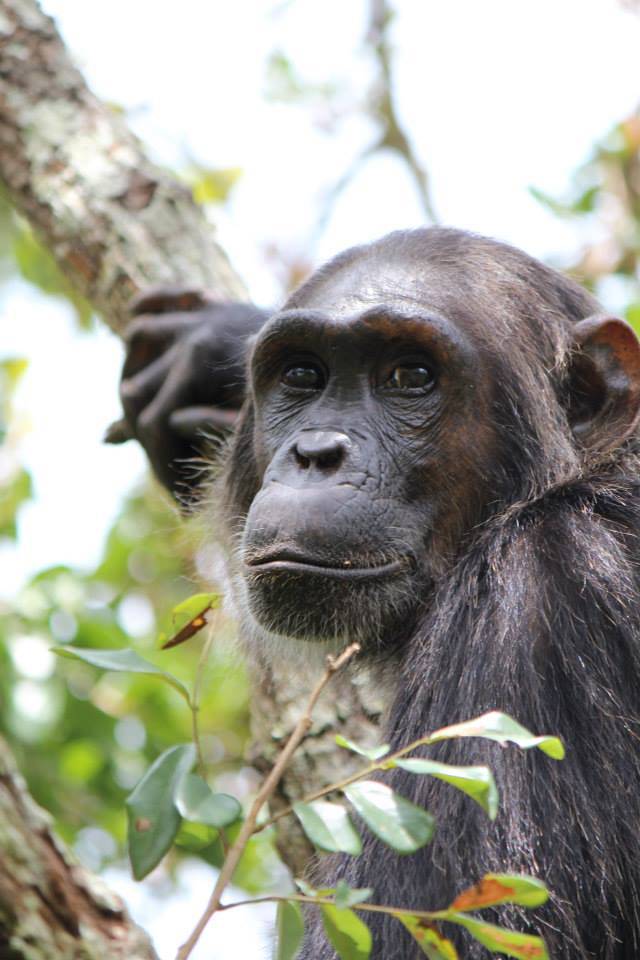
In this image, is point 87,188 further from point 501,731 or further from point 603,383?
point 501,731

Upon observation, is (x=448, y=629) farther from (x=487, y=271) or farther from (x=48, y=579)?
(x=48, y=579)

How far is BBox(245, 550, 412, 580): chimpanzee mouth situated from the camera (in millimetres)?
4684

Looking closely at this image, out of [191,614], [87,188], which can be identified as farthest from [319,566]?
[87,188]

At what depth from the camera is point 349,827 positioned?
2.87 metres

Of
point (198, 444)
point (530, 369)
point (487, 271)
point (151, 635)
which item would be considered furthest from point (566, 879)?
point (151, 635)

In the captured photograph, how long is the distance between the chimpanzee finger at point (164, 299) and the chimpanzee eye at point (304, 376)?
4.88 ft

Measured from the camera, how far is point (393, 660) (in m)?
5.08

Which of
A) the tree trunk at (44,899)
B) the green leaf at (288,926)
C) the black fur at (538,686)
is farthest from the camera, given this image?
the black fur at (538,686)

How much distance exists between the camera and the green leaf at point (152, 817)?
136 inches

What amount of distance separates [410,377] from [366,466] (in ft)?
1.58

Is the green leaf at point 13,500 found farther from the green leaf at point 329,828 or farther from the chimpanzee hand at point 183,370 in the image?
the green leaf at point 329,828

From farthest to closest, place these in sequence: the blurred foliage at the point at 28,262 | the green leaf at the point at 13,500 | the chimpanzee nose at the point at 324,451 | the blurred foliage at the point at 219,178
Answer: the blurred foliage at the point at 219,178 < the blurred foliage at the point at 28,262 < the green leaf at the point at 13,500 < the chimpanzee nose at the point at 324,451

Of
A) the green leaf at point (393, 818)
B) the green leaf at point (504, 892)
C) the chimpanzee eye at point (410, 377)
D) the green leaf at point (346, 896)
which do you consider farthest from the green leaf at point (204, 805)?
the chimpanzee eye at point (410, 377)

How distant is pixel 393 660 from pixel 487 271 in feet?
5.58
